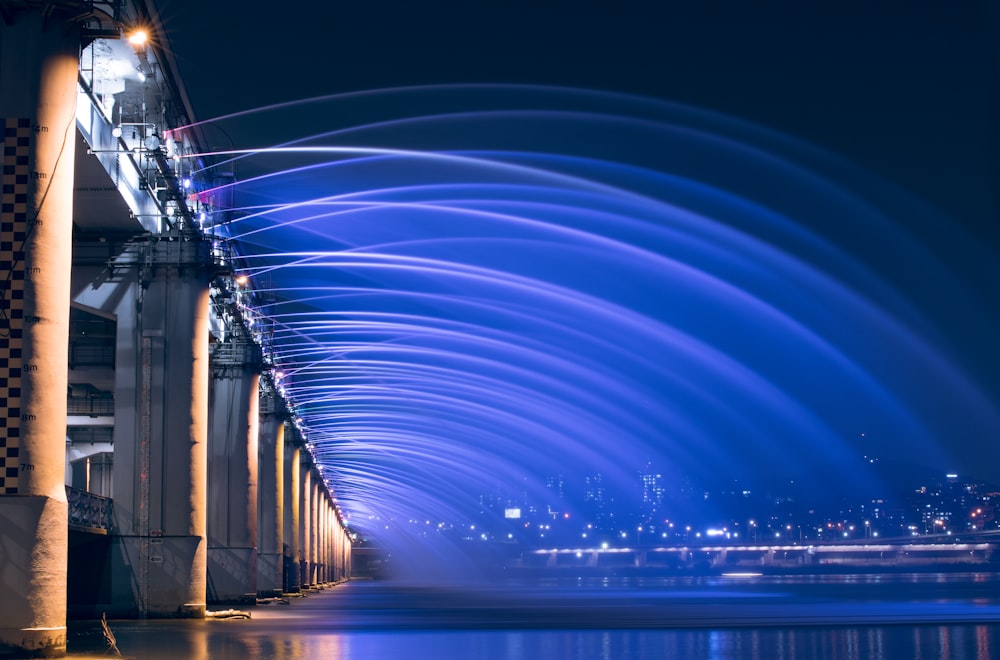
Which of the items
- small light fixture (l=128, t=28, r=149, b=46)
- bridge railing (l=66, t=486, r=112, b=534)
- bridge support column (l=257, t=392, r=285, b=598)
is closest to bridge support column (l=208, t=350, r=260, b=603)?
bridge support column (l=257, t=392, r=285, b=598)

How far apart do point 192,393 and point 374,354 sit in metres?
37.3

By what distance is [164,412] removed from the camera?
45219 mm

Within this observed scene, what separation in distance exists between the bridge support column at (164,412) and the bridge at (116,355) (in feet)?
0.16

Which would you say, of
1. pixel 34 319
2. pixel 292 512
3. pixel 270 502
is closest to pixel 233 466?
pixel 270 502

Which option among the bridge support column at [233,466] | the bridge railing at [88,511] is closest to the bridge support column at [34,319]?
the bridge railing at [88,511]

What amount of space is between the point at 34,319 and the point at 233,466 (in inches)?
1555

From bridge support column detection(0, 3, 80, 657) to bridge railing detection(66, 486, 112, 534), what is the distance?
12731 millimetres

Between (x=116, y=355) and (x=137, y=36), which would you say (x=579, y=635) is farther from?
(x=116, y=355)

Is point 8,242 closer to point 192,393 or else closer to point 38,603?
point 38,603

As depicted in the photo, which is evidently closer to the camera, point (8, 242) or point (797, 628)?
point (8, 242)

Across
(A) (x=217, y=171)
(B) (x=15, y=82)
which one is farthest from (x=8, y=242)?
(A) (x=217, y=171)

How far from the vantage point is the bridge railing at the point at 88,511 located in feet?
128

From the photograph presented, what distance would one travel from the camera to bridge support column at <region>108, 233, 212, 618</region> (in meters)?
44.4

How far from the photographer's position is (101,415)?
2601 inches
